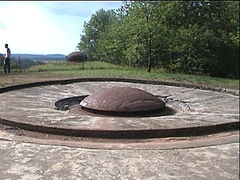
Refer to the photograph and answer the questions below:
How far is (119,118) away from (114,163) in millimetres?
1973

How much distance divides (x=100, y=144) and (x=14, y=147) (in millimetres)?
1072

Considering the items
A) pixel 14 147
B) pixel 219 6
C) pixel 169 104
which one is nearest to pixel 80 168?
pixel 14 147

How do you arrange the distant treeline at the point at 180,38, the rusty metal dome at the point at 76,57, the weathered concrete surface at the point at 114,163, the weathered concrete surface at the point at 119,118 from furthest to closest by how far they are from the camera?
the rusty metal dome at the point at 76,57
the distant treeline at the point at 180,38
the weathered concrete surface at the point at 119,118
the weathered concrete surface at the point at 114,163

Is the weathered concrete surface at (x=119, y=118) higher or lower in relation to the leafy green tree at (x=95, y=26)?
lower

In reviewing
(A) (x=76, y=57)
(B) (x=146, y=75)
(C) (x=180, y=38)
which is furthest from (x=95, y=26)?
(B) (x=146, y=75)

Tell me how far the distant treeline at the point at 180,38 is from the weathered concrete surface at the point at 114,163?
10936 mm

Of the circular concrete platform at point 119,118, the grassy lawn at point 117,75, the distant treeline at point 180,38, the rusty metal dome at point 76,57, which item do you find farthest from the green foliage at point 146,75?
the rusty metal dome at point 76,57

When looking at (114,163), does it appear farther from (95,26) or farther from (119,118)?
(95,26)

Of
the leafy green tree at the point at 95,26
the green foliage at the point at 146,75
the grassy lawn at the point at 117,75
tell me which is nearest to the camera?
the grassy lawn at the point at 117,75

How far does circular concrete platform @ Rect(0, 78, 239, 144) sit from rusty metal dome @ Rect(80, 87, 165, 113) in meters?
0.36

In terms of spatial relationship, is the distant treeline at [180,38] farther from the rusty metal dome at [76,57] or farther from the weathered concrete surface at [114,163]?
the weathered concrete surface at [114,163]

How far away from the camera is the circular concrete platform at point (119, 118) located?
492 cm

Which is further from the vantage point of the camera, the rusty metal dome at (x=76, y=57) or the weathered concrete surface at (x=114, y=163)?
the rusty metal dome at (x=76, y=57)

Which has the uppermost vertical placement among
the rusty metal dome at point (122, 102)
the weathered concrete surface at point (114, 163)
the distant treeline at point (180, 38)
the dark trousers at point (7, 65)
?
the distant treeline at point (180, 38)
